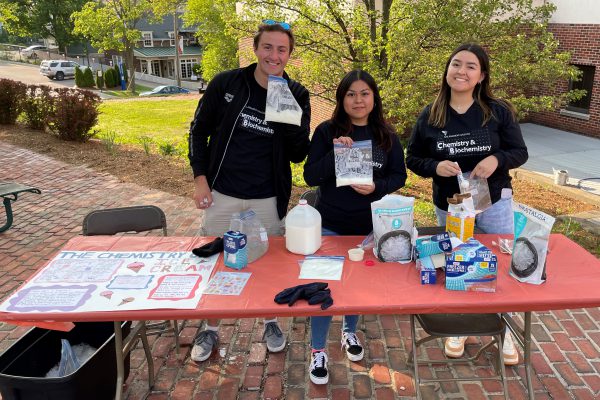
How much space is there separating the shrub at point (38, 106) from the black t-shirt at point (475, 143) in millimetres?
10811

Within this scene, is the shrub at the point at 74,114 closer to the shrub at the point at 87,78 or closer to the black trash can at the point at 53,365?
the black trash can at the point at 53,365

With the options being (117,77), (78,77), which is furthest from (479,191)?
(117,77)

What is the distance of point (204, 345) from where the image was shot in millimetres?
3289

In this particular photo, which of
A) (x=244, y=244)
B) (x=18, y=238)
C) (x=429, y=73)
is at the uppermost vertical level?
(x=429, y=73)

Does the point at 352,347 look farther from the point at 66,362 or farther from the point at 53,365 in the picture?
the point at 53,365

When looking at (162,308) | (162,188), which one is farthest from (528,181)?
(162,308)

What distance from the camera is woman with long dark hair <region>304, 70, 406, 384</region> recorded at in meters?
2.85

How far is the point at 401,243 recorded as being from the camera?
2.62 metres

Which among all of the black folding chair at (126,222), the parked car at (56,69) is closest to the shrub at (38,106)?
the black folding chair at (126,222)

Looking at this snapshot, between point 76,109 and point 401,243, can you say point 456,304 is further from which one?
point 76,109

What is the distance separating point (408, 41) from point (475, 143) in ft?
12.7

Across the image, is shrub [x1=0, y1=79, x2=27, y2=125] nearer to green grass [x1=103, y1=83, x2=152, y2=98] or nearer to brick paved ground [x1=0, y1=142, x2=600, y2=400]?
brick paved ground [x1=0, y1=142, x2=600, y2=400]

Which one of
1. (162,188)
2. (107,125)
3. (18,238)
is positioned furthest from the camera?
(107,125)

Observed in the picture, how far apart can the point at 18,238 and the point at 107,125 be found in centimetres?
1187
